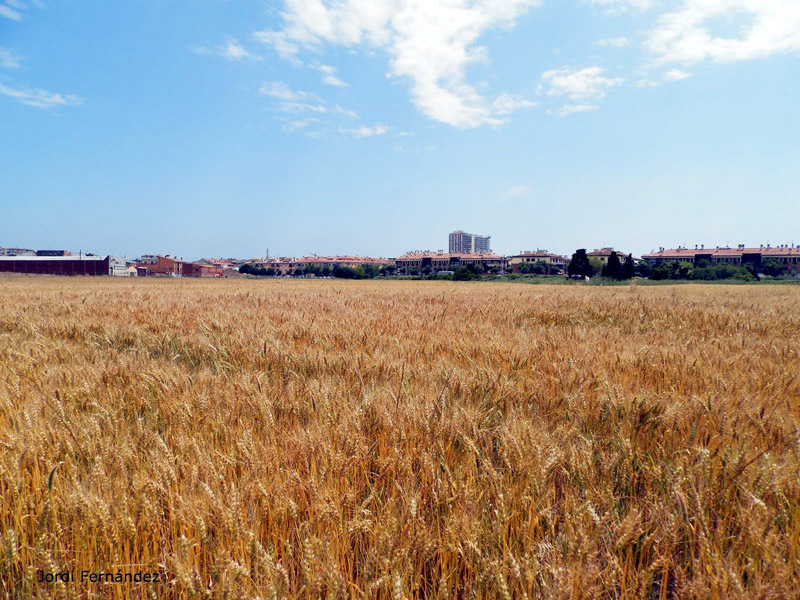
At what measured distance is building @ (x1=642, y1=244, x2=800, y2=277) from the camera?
10850cm

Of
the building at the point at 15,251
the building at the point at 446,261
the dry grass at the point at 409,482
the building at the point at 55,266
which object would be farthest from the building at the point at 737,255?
the building at the point at 15,251

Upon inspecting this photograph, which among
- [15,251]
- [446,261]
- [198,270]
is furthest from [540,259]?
[15,251]

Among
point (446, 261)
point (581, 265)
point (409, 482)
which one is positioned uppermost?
point (446, 261)

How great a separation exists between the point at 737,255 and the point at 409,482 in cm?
15305

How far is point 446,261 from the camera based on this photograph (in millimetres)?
141250

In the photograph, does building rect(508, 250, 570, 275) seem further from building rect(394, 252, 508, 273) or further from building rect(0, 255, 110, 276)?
building rect(0, 255, 110, 276)

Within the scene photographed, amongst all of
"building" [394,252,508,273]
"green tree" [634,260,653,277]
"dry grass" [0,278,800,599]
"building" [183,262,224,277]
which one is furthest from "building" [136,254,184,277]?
"dry grass" [0,278,800,599]

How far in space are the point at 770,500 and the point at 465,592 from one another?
1.06 meters

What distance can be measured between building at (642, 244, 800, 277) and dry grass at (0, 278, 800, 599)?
127m

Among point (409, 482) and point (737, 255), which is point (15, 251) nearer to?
point (409, 482)

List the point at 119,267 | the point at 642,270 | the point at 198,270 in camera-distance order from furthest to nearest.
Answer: the point at 198,270, the point at 119,267, the point at 642,270

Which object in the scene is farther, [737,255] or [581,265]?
[737,255]

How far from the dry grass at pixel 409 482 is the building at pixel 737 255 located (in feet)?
417

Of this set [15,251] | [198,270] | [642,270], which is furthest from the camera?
[15,251]
